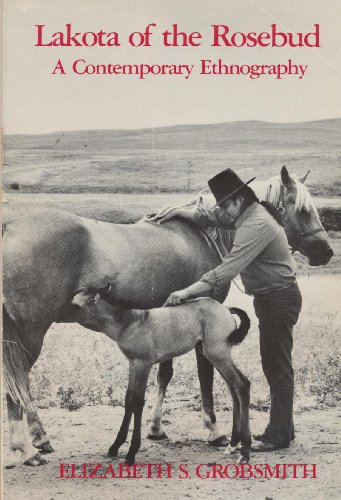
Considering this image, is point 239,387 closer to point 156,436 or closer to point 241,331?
point 241,331

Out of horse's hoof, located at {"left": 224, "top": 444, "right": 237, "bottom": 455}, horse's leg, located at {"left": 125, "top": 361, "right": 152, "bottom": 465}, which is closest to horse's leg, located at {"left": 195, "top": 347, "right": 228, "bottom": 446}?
horse's hoof, located at {"left": 224, "top": 444, "right": 237, "bottom": 455}

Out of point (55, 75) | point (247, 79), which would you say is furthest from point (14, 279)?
point (247, 79)

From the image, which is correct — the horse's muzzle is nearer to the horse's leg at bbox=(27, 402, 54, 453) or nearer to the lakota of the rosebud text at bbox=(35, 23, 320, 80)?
the lakota of the rosebud text at bbox=(35, 23, 320, 80)

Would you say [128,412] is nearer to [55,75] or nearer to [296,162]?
[296,162]

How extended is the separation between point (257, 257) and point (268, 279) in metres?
0.17

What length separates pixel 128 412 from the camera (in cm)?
368

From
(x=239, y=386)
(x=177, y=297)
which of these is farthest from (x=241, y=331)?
(x=177, y=297)

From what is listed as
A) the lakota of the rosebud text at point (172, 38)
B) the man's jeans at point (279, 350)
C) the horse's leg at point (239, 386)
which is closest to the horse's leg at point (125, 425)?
the horse's leg at point (239, 386)

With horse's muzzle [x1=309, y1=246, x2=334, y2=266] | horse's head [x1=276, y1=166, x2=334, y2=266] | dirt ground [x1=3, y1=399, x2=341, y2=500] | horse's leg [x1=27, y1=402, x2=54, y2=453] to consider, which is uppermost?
horse's head [x1=276, y1=166, x2=334, y2=266]

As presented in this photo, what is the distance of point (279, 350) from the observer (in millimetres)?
4016

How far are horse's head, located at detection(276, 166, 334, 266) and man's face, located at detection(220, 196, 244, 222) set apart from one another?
46 centimetres

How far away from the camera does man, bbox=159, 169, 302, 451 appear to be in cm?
383

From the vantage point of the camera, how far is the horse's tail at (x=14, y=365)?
374 centimetres

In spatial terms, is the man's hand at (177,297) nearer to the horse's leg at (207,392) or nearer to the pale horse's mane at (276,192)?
the horse's leg at (207,392)
